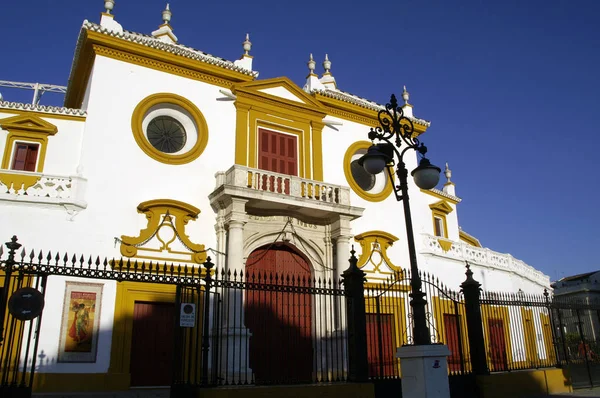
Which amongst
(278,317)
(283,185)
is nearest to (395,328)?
(278,317)

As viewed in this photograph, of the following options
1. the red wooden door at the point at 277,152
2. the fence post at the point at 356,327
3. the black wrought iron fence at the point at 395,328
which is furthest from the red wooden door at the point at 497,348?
the red wooden door at the point at 277,152

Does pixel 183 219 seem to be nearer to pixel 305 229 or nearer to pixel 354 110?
pixel 305 229

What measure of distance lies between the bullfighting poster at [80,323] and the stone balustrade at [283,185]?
14.9ft

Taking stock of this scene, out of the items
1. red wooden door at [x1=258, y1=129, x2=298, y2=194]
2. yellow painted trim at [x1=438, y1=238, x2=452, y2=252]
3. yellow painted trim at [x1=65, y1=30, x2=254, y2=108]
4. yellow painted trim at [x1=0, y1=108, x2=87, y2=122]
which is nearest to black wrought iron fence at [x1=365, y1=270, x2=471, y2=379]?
yellow painted trim at [x1=438, y1=238, x2=452, y2=252]

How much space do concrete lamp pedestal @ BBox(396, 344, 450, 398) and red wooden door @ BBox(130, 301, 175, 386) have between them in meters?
7.12

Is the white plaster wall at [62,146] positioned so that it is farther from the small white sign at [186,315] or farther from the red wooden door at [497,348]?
the red wooden door at [497,348]

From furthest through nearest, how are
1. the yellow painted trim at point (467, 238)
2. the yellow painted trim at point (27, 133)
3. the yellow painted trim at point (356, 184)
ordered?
the yellow painted trim at point (467, 238) → the yellow painted trim at point (356, 184) → the yellow painted trim at point (27, 133)

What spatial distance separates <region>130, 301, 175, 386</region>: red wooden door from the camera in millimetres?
13016

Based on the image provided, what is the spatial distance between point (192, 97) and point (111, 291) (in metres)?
6.38

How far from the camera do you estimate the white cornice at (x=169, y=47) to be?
14789mm

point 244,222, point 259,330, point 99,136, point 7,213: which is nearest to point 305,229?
point 244,222

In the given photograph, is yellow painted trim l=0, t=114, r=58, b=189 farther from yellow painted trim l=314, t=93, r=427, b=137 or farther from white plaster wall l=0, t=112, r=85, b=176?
yellow painted trim l=314, t=93, r=427, b=137

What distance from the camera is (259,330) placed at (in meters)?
14.4

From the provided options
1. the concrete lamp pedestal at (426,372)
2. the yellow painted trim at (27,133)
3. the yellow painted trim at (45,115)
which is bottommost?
the concrete lamp pedestal at (426,372)
